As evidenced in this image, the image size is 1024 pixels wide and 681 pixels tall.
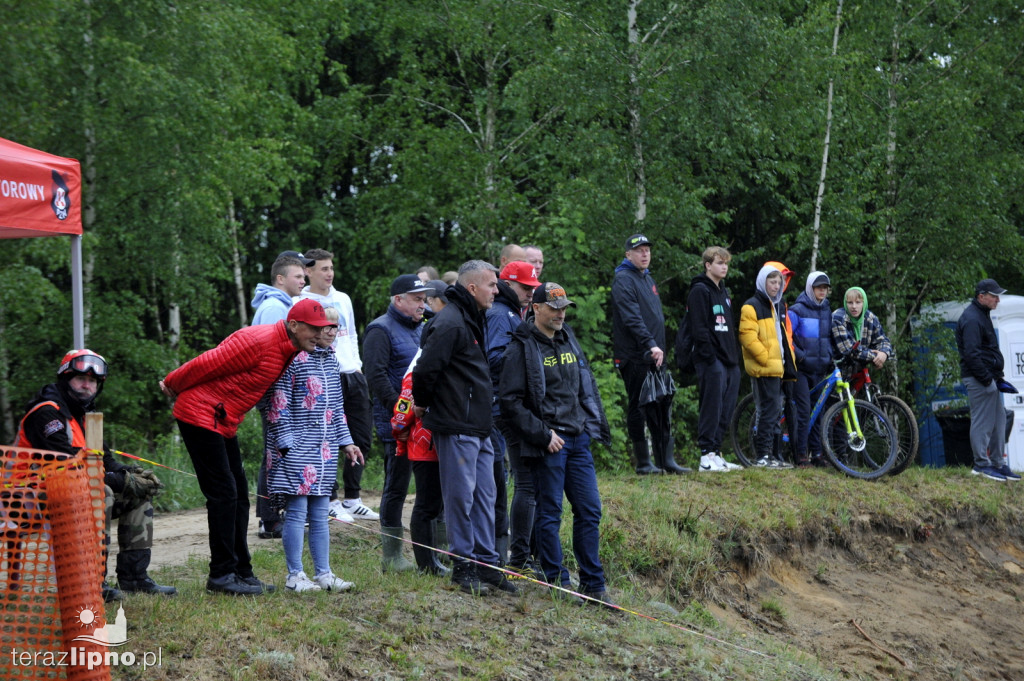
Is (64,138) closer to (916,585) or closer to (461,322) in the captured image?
(461,322)

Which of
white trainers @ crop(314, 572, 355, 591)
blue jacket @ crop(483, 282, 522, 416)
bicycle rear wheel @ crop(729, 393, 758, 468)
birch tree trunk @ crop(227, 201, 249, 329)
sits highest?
birch tree trunk @ crop(227, 201, 249, 329)

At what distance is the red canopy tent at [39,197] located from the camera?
737 cm

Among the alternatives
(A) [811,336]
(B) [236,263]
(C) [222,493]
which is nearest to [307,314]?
(C) [222,493]

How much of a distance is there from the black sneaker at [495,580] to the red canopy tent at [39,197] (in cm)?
351

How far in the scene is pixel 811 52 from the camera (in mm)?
16219

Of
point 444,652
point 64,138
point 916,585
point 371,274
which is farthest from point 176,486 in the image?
point 371,274

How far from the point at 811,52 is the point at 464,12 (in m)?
6.94

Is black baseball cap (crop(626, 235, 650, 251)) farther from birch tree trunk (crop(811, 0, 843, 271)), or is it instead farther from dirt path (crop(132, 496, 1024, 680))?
birch tree trunk (crop(811, 0, 843, 271))

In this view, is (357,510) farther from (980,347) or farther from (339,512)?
(980,347)

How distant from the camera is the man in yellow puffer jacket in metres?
10.9

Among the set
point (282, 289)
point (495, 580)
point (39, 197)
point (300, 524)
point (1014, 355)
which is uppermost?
point (39, 197)

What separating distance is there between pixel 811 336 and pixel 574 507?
5.30 meters

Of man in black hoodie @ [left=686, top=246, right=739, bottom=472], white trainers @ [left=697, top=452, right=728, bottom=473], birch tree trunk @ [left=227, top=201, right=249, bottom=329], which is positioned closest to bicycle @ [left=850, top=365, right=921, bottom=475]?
man in black hoodie @ [left=686, top=246, right=739, bottom=472]

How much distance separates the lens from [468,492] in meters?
6.77
